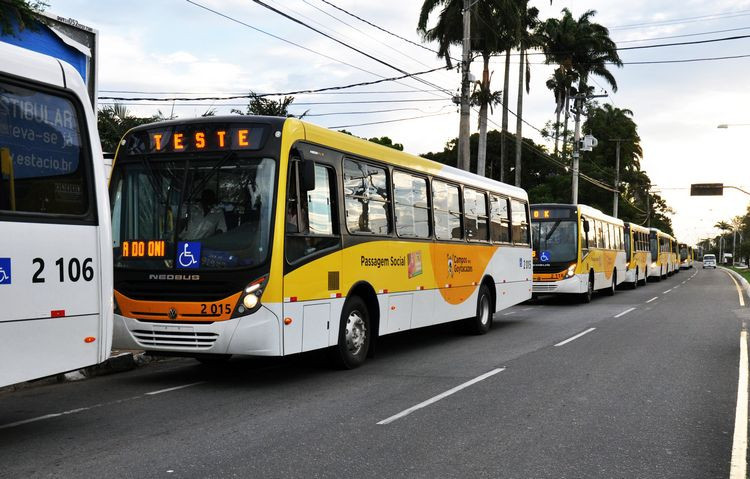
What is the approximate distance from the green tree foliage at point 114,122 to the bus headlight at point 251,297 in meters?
11.9

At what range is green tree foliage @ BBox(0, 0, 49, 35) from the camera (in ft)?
40.4

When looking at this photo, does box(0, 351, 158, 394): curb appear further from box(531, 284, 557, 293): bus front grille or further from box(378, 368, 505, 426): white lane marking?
box(531, 284, 557, 293): bus front grille

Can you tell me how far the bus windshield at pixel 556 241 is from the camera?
72.6 feet

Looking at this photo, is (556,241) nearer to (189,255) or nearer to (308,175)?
(308,175)

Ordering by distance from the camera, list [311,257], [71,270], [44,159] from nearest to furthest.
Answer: [44,159]
[71,270]
[311,257]

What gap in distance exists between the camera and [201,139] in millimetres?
8562

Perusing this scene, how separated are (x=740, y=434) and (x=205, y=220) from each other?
5858 mm

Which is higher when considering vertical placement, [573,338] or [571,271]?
[571,271]

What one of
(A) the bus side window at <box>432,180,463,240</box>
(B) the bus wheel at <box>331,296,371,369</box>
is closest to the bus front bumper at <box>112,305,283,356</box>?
(B) the bus wheel at <box>331,296,371,369</box>

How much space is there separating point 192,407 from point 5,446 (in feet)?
6.29

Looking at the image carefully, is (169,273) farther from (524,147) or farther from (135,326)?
(524,147)

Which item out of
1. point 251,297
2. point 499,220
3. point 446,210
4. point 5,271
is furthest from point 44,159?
point 499,220

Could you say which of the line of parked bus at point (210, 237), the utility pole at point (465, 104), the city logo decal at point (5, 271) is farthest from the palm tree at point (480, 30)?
the city logo decal at point (5, 271)

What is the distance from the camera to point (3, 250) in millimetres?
5496
